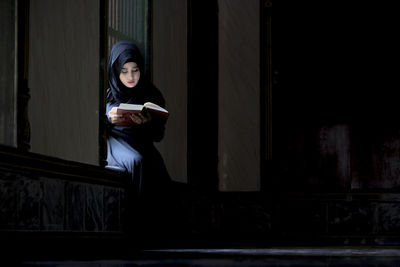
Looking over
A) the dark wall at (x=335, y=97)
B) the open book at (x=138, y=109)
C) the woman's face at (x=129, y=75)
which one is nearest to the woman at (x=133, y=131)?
the woman's face at (x=129, y=75)

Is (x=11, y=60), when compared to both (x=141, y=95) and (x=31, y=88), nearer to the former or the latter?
(x=31, y=88)

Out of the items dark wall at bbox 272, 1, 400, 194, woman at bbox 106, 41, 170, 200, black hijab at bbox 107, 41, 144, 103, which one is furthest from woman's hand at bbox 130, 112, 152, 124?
dark wall at bbox 272, 1, 400, 194

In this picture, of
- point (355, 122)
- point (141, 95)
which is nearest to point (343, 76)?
point (355, 122)

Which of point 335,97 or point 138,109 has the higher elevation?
point 335,97

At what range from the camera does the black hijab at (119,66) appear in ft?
18.2

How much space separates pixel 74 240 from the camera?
4.66 metres

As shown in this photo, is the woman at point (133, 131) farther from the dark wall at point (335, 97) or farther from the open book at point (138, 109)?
the dark wall at point (335, 97)

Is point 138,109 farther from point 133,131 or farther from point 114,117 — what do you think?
point 133,131

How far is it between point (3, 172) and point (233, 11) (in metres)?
4.53

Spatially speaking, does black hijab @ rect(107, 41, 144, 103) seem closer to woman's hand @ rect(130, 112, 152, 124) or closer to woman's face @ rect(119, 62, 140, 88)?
woman's face @ rect(119, 62, 140, 88)

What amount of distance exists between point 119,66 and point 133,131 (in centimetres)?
49

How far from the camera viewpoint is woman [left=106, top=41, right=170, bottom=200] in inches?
220

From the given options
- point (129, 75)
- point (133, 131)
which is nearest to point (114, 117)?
point (133, 131)

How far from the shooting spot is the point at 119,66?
559 cm
